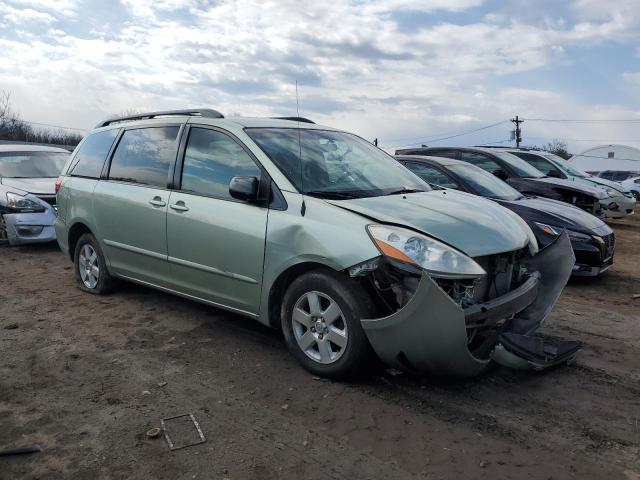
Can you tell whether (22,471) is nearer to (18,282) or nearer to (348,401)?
(348,401)

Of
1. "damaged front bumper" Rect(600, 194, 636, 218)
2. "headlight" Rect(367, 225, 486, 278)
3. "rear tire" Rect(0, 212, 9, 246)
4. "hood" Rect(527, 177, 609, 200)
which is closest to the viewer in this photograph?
"headlight" Rect(367, 225, 486, 278)

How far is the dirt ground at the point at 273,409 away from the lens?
9.48 feet

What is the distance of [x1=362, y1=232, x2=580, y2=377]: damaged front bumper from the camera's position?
3207mm

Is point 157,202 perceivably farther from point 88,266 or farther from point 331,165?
point 88,266

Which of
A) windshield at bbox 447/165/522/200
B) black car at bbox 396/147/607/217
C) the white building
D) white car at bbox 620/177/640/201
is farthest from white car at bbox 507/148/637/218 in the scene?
the white building

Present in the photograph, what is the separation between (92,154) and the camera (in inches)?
238

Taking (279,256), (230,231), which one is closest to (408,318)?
(279,256)

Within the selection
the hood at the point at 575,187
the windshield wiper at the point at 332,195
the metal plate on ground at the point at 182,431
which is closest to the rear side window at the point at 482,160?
the hood at the point at 575,187

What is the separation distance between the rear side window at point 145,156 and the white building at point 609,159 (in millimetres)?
44284

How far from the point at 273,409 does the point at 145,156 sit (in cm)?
289

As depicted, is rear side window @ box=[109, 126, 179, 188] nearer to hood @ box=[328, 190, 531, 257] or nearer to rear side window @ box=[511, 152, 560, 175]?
hood @ box=[328, 190, 531, 257]

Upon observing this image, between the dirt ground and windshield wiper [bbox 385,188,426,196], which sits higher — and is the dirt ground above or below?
below

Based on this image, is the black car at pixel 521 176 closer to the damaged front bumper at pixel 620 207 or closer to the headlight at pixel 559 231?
the damaged front bumper at pixel 620 207

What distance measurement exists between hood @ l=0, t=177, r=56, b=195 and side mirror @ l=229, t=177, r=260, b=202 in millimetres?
6234
